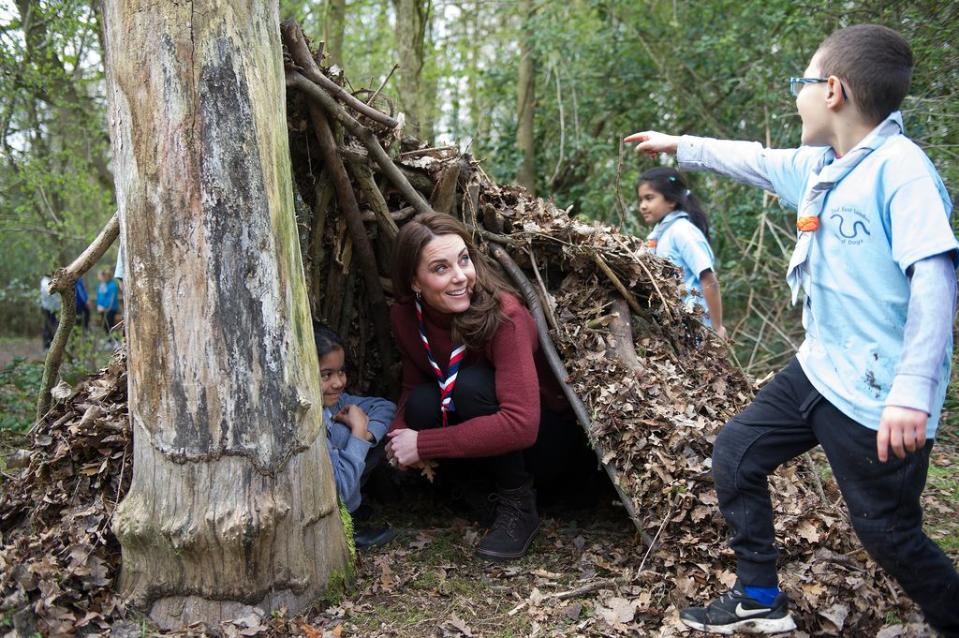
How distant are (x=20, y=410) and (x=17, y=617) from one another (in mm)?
4394

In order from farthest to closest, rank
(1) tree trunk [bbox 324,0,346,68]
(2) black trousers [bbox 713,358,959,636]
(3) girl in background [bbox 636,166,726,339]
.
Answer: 1. (1) tree trunk [bbox 324,0,346,68]
2. (3) girl in background [bbox 636,166,726,339]
3. (2) black trousers [bbox 713,358,959,636]

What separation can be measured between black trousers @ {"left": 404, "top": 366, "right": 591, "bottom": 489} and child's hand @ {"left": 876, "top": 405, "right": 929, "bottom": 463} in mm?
1615

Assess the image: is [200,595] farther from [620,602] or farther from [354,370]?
[354,370]

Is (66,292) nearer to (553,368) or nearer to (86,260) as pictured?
(86,260)

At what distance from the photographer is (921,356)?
2.10m

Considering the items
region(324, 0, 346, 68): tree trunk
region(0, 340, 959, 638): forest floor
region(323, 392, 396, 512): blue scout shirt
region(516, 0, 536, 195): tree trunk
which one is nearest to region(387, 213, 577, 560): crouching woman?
region(323, 392, 396, 512): blue scout shirt

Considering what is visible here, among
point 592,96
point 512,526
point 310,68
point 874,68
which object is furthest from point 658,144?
point 592,96

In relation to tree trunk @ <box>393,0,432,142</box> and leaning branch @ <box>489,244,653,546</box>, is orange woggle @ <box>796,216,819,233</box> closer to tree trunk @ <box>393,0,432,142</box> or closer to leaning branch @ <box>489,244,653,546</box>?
leaning branch @ <box>489,244,653,546</box>

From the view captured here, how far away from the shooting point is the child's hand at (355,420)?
3756 millimetres

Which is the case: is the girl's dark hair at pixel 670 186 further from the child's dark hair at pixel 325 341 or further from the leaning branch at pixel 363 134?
the child's dark hair at pixel 325 341

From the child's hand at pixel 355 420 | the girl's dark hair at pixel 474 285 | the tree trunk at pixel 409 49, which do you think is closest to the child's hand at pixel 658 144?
the girl's dark hair at pixel 474 285

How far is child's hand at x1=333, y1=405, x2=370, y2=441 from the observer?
3756 millimetres

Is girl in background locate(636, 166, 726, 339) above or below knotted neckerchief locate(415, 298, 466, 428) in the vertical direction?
above

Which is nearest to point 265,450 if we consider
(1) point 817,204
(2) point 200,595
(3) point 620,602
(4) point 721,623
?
(2) point 200,595
